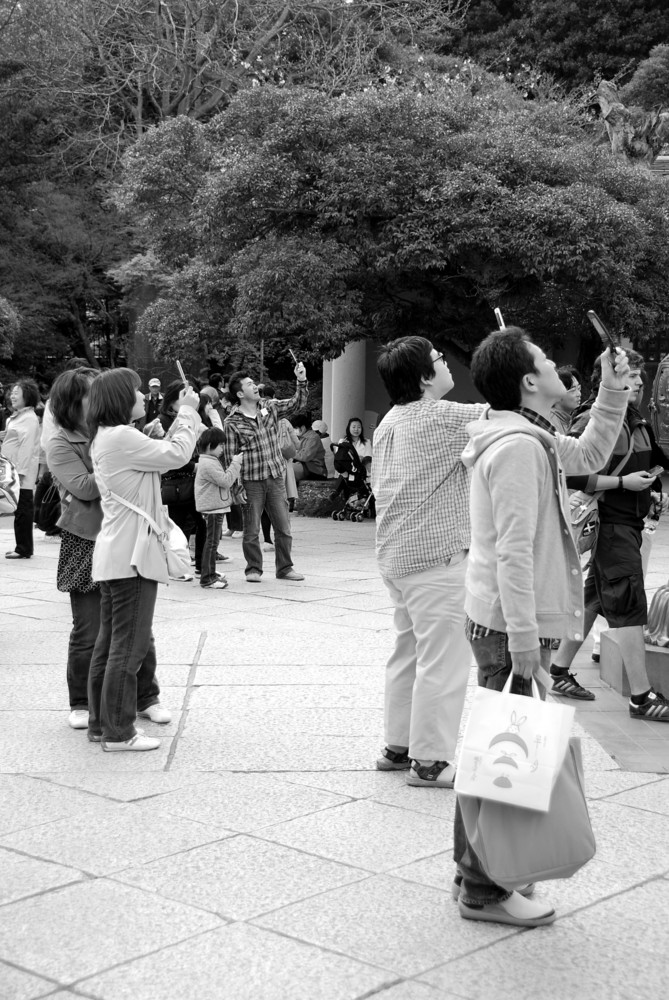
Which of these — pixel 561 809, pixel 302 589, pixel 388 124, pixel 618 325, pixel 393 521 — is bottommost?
pixel 302 589

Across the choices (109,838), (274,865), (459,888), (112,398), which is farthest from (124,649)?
(459,888)

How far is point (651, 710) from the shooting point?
18.6 ft

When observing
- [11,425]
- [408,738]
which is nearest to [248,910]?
[408,738]

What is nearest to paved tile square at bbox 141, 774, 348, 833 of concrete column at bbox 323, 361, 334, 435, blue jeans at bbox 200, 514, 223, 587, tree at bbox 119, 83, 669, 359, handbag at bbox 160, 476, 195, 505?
blue jeans at bbox 200, 514, 223, 587

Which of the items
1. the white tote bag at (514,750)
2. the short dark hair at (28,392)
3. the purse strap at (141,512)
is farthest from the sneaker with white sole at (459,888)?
the short dark hair at (28,392)

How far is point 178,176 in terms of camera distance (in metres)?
16.3

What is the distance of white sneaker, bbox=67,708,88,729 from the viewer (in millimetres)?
5527

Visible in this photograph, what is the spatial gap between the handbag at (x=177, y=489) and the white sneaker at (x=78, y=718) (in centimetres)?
444

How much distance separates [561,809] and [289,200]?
40.2 ft

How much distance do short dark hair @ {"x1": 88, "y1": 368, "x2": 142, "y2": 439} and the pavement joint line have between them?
145cm

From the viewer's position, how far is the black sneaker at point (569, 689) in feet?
20.1

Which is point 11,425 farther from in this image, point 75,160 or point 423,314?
point 75,160

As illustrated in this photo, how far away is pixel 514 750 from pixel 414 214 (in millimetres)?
11926

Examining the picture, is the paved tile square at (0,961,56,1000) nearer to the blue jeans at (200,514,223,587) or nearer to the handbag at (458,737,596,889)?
the handbag at (458,737,596,889)
